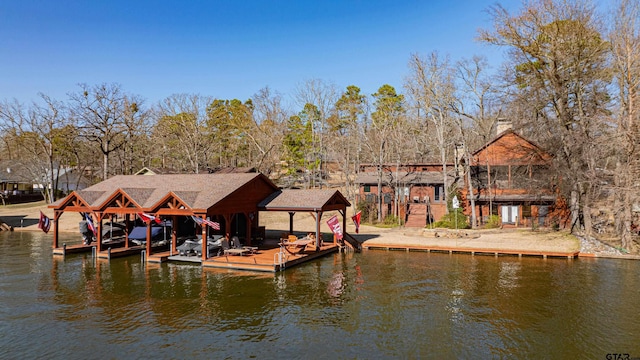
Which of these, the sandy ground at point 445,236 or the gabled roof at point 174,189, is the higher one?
the gabled roof at point 174,189

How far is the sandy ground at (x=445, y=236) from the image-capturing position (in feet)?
92.1

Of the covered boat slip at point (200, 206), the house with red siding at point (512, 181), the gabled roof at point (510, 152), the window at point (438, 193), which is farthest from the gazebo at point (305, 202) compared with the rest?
the window at point (438, 193)

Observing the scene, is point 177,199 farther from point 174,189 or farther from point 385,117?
point 385,117

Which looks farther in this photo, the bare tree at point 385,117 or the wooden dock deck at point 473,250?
the bare tree at point 385,117

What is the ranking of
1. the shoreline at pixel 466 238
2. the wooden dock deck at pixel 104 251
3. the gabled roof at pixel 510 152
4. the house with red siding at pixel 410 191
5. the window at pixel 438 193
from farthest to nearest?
the window at pixel 438 193
the house with red siding at pixel 410 191
the gabled roof at pixel 510 152
the shoreline at pixel 466 238
the wooden dock deck at pixel 104 251

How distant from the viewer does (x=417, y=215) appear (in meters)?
40.2

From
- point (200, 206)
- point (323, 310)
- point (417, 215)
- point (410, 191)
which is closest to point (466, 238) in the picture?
point (417, 215)

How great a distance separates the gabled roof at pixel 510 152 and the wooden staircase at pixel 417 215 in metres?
6.52

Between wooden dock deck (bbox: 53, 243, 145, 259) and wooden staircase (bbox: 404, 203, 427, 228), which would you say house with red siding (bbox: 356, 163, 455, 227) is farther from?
wooden dock deck (bbox: 53, 243, 145, 259)

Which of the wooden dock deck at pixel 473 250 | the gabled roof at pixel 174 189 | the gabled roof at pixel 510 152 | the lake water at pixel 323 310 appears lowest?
the lake water at pixel 323 310

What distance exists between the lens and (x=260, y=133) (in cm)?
5797

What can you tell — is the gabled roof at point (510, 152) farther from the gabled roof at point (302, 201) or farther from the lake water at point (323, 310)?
the gabled roof at point (302, 201)

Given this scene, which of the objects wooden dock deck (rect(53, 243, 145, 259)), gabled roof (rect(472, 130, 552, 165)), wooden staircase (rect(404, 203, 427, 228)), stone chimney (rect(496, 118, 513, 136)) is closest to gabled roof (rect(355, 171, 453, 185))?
wooden staircase (rect(404, 203, 427, 228))

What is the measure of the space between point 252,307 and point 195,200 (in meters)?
9.25
